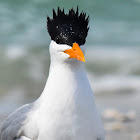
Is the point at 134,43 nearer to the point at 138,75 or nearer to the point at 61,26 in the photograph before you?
the point at 138,75

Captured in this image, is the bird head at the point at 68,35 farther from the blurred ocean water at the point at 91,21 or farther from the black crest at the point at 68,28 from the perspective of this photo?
the blurred ocean water at the point at 91,21

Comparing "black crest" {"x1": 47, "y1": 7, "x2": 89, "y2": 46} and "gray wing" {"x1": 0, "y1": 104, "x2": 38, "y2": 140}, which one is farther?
"gray wing" {"x1": 0, "y1": 104, "x2": 38, "y2": 140}

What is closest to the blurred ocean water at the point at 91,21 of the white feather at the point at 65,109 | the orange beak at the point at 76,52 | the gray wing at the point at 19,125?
the gray wing at the point at 19,125

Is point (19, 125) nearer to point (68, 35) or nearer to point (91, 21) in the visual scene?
point (68, 35)

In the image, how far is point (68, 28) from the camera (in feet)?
11.4

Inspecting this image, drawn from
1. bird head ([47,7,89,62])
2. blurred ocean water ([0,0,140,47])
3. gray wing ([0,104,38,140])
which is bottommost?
gray wing ([0,104,38,140])

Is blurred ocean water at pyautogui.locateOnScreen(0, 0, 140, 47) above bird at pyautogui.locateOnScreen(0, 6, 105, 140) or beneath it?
above

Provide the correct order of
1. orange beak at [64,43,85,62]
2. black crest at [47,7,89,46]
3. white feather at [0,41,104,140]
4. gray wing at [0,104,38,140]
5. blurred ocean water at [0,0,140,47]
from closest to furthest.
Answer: orange beak at [64,43,85,62] → black crest at [47,7,89,46] → white feather at [0,41,104,140] → gray wing at [0,104,38,140] → blurred ocean water at [0,0,140,47]

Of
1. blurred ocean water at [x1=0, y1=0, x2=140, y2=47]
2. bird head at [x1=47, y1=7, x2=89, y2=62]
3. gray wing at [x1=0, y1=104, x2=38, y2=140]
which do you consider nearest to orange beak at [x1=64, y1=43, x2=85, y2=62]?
bird head at [x1=47, y1=7, x2=89, y2=62]

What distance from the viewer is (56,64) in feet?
11.7

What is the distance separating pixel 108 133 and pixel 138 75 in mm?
4084

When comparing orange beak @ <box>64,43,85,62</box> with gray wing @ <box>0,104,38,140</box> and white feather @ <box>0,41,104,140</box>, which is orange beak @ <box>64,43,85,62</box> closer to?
white feather @ <box>0,41,104,140</box>

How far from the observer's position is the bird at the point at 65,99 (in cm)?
353

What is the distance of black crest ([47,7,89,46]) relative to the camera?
343 centimetres
